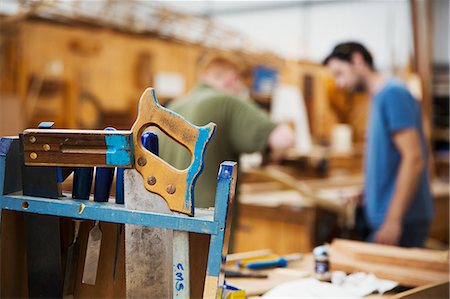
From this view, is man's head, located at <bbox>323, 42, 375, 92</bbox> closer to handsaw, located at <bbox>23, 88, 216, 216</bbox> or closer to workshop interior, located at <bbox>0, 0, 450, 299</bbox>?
workshop interior, located at <bbox>0, 0, 450, 299</bbox>

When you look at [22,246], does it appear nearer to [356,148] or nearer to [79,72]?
[79,72]

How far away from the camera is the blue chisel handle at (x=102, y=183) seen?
1.30 metres

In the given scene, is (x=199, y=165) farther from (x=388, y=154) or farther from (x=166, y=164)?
(x=388, y=154)

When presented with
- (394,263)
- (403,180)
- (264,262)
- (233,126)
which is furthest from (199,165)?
(403,180)

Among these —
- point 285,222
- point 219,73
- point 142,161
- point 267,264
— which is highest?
point 219,73

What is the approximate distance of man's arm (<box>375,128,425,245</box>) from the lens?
10.2 feet

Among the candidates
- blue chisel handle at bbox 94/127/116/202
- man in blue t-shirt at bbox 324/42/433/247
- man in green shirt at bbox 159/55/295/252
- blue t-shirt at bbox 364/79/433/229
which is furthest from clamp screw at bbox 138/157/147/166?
blue t-shirt at bbox 364/79/433/229

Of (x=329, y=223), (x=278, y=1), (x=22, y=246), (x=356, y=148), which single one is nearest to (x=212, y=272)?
(x=22, y=246)

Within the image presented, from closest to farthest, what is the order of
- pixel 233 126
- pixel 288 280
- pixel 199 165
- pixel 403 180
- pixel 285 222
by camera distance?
pixel 199 165 → pixel 288 280 → pixel 233 126 → pixel 403 180 → pixel 285 222

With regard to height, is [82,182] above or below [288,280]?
above

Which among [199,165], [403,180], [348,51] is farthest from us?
[403,180]

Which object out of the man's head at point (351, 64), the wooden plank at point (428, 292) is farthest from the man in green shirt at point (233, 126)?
the wooden plank at point (428, 292)

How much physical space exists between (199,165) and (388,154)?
Result: 2.22 meters

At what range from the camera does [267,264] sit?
196cm
